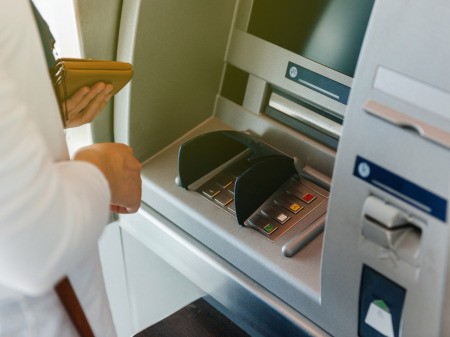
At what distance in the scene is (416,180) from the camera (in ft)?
2.73

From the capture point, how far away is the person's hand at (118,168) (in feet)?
3.35

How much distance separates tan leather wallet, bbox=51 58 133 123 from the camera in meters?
1.11

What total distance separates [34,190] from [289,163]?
78 cm

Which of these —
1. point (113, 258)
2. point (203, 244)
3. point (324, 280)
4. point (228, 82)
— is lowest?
point (113, 258)

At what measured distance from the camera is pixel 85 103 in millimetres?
1185

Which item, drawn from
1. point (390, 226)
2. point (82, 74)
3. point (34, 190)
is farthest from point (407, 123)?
point (82, 74)

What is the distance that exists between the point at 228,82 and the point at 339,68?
368mm

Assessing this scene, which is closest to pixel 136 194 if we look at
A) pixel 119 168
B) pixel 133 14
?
pixel 119 168

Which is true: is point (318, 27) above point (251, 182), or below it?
above

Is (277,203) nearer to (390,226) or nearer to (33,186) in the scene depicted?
(390,226)

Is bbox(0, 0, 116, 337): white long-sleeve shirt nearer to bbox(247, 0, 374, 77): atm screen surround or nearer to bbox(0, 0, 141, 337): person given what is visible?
bbox(0, 0, 141, 337): person

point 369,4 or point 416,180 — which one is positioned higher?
point 369,4

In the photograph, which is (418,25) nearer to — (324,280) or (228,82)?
(324,280)

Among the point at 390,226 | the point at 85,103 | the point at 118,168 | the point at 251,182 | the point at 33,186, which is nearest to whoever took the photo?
the point at 33,186
